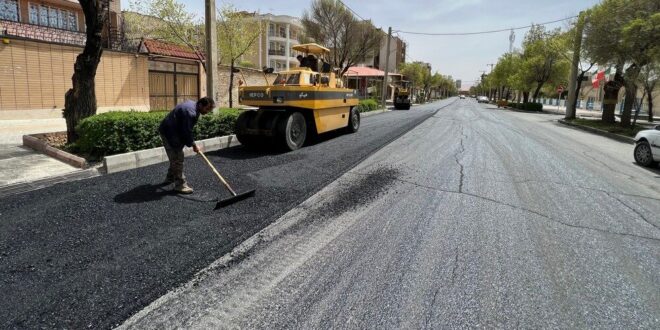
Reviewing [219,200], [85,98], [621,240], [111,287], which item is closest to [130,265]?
[111,287]

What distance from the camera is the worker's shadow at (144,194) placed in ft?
17.0

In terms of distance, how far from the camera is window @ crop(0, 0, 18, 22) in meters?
18.0

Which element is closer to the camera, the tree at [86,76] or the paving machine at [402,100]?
the tree at [86,76]

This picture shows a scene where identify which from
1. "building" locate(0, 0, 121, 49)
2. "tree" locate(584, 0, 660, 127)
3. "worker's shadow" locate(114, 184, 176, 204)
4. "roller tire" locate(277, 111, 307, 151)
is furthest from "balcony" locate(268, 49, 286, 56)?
"worker's shadow" locate(114, 184, 176, 204)

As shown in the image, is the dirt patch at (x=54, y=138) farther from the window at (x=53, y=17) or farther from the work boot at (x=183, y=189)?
the window at (x=53, y=17)

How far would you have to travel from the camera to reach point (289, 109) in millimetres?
9578

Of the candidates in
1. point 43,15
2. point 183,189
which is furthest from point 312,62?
point 43,15

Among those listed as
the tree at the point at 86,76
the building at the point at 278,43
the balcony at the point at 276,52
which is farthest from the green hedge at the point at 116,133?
the balcony at the point at 276,52

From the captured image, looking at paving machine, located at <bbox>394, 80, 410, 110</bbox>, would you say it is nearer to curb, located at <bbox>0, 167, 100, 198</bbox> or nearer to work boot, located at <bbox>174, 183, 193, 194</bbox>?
curb, located at <bbox>0, 167, 100, 198</bbox>

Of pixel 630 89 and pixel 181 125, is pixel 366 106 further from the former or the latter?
pixel 181 125

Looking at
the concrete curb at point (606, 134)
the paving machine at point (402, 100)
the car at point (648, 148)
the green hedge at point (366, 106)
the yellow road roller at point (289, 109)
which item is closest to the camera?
the yellow road roller at point (289, 109)

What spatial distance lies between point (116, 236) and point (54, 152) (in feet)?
14.7

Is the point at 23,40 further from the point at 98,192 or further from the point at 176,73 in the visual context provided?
the point at 98,192

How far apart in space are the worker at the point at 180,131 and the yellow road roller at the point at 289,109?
3322 mm
